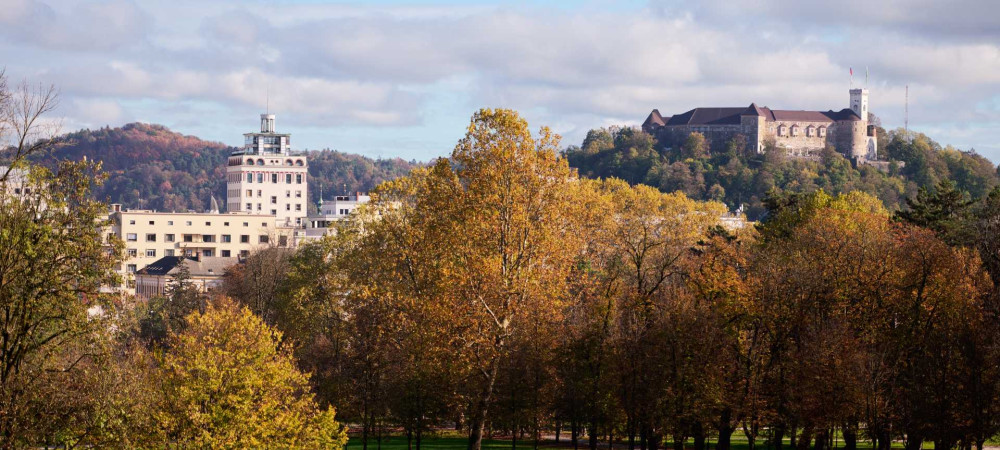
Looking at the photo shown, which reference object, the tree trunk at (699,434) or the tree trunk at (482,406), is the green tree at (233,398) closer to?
the tree trunk at (482,406)

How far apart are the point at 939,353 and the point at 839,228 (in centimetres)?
2162

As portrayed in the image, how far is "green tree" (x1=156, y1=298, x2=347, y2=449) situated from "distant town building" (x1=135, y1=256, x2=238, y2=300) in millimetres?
110711

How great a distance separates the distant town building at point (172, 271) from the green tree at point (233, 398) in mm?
110711

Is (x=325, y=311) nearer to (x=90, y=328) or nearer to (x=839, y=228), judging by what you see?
(x=839, y=228)

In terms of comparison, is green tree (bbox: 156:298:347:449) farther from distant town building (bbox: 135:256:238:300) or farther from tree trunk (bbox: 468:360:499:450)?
distant town building (bbox: 135:256:238:300)

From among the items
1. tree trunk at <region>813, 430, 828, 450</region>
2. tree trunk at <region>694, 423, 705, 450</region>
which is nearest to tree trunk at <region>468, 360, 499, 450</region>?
tree trunk at <region>694, 423, 705, 450</region>

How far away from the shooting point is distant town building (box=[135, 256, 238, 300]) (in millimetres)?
155538

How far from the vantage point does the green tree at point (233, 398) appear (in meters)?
40.6

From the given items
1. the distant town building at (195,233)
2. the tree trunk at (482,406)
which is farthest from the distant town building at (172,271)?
the tree trunk at (482,406)

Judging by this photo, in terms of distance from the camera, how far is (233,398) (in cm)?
4072

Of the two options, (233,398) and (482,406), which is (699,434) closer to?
(482,406)

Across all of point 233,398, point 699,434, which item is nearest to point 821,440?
point 699,434

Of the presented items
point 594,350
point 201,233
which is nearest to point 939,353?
point 594,350

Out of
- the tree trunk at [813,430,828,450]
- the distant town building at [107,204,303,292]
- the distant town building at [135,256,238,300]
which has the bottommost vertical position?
the tree trunk at [813,430,828,450]
